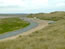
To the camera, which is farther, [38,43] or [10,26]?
[10,26]

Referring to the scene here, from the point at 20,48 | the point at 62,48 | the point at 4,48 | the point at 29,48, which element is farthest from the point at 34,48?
the point at 4,48

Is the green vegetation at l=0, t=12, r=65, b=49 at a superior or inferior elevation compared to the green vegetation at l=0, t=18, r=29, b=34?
superior

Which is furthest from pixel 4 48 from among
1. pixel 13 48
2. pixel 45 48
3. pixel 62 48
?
pixel 62 48

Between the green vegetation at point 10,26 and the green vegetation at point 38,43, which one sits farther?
the green vegetation at point 10,26

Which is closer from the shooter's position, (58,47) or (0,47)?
(58,47)

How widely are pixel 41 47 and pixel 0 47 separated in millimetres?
5514

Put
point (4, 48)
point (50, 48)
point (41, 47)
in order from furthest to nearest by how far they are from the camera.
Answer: point (4, 48) → point (41, 47) → point (50, 48)

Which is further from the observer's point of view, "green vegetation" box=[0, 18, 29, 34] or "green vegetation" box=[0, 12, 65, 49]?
"green vegetation" box=[0, 18, 29, 34]

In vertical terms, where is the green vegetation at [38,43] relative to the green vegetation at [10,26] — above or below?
above

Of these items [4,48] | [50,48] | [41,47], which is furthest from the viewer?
[4,48]

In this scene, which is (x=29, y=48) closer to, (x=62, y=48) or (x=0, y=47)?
(x=62, y=48)

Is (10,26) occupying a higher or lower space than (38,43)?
lower

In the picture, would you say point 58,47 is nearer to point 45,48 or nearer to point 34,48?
point 45,48

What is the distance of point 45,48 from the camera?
521 inches
